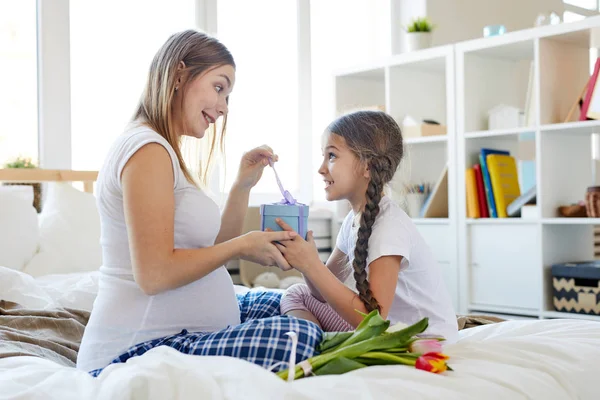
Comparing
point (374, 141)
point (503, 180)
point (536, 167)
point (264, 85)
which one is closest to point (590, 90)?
point (536, 167)

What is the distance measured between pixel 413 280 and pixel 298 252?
0.32 meters

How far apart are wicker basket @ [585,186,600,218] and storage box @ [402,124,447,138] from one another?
90cm

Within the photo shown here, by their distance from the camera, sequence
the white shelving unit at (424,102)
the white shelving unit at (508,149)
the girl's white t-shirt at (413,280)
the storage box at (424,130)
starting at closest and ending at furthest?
the girl's white t-shirt at (413,280) < the white shelving unit at (508,149) < the white shelving unit at (424,102) < the storage box at (424,130)

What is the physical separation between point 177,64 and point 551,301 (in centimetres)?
229

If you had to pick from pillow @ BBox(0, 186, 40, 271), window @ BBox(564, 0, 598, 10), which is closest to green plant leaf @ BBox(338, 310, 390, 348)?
pillow @ BBox(0, 186, 40, 271)

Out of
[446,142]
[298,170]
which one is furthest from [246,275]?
[446,142]

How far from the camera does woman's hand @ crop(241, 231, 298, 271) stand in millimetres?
1404

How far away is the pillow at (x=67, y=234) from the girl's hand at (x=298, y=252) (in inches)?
57.4

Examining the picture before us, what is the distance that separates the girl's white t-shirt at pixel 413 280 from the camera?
1566 millimetres

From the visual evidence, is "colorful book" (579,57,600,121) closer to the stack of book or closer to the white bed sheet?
the stack of book

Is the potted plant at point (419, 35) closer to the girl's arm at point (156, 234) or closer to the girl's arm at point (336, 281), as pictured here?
the girl's arm at point (336, 281)

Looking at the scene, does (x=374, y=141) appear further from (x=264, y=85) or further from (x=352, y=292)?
(x=264, y=85)

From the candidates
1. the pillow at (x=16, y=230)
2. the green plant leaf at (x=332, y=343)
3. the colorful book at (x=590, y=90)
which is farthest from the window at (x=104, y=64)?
the green plant leaf at (x=332, y=343)

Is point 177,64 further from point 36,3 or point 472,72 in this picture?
point 472,72
